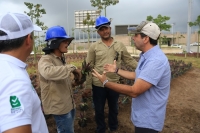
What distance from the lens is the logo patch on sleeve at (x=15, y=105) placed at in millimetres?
933

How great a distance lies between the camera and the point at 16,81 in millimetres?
985

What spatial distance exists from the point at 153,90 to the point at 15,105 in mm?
1408

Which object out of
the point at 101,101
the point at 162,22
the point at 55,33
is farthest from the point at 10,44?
the point at 162,22

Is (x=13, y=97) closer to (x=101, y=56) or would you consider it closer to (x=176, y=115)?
(x=101, y=56)

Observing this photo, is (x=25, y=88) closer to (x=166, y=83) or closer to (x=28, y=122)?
(x=28, y=122)

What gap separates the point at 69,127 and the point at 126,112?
2.43 m

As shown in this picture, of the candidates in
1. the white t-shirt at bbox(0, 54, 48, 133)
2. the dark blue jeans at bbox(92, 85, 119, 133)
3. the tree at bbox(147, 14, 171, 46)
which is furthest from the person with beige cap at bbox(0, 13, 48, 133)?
the tree at bbox(147, 14, 171, 46)

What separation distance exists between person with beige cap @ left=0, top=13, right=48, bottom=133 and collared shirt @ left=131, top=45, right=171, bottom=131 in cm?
109

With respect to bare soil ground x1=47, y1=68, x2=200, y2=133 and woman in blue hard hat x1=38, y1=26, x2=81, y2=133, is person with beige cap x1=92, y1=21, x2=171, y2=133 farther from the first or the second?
bare soil ground x1=47, y1=68, x2=200, y2=133

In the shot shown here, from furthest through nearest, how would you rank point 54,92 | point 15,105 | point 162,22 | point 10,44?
point 162,22
point 54,92
point 10,44
point 15,105

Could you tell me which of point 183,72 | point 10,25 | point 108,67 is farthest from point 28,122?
point 183,72

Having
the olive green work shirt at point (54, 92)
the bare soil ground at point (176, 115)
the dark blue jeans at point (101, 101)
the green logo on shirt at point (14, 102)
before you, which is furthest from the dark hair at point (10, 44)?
the bare soil ground at point (176, 115)

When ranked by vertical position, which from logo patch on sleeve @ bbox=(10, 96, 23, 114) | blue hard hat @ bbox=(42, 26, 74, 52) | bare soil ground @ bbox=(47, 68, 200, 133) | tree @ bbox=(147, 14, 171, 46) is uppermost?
tree @ bbox=(147, 14, 171, 46)

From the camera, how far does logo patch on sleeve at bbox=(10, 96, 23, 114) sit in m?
0.93
